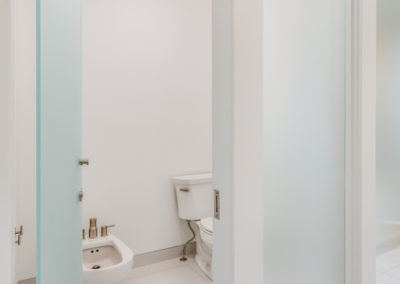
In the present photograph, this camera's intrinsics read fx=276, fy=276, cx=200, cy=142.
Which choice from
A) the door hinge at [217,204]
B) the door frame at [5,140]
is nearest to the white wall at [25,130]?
the door frame at [5,140]

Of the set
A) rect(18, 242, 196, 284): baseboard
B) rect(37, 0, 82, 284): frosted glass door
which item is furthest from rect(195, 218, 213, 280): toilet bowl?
rect(37, 0, 82, 284): frosted glass door

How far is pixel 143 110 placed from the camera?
2365 millimetres

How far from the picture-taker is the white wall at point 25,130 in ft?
6.05

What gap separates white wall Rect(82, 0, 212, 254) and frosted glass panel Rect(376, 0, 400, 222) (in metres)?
1.67

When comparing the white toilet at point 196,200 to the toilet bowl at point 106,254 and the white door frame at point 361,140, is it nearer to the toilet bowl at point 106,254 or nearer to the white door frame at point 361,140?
the toilet bowl at point 106,254

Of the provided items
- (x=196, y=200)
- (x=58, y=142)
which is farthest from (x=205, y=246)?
(x=58, y=142)

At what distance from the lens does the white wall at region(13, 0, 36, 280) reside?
72.6 inches

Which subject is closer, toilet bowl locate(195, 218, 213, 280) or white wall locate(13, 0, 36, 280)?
white wall locate(13, 0, 36, 280)

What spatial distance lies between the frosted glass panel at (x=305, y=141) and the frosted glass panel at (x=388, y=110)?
0.22 m

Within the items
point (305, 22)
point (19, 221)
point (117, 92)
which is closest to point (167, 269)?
point (19, 221)

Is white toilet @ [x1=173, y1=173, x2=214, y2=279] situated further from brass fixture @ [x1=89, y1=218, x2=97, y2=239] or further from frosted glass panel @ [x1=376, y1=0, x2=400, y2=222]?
frosted glass panel @ [x1=376, y1=0, x2=400, y2=222]

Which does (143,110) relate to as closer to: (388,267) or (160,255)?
(160,255)

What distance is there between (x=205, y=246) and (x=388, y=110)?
160 cm

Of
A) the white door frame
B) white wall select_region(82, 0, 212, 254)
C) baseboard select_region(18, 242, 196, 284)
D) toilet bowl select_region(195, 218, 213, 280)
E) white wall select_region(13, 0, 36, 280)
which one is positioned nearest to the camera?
the white door frame
